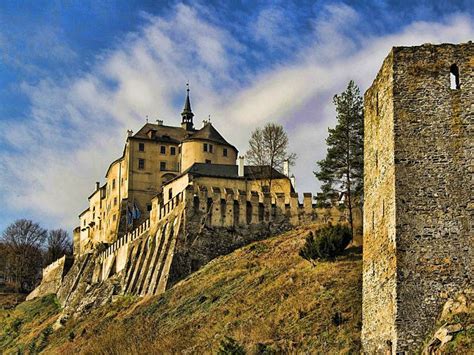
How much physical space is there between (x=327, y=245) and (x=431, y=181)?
14.5m

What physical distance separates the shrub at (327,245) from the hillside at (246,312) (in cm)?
56

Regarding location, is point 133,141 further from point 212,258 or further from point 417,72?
point 417,72

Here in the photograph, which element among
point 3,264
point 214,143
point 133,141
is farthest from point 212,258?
point 3,264

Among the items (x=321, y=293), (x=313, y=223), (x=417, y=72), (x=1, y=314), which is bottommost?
(x=1, y=314)

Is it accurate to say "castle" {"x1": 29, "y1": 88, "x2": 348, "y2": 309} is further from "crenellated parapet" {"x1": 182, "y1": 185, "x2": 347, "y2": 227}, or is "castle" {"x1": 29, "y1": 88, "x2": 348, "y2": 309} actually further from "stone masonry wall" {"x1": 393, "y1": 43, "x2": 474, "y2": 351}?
"stone masonry wall" {"x1": 393, "y1": 43, "x2": 474, "y2": 351}

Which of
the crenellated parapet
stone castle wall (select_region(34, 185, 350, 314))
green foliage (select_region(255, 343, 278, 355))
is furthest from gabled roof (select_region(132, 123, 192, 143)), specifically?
green foliage (select_region(255, 343, 278, 355))

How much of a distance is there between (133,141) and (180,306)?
4496cm

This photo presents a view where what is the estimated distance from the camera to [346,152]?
153 feet

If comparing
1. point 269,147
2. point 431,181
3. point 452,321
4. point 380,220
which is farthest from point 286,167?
point 452,321

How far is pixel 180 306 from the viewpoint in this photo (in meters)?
46.8

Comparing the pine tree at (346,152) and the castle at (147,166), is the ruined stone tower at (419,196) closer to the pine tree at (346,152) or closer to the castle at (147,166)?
the pine tree at (346,152)

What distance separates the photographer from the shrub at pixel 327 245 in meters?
39.3

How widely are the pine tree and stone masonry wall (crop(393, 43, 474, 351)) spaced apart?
65.9ft

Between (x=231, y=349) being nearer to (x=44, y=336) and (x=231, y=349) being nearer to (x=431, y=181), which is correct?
(x=431, y=181)
